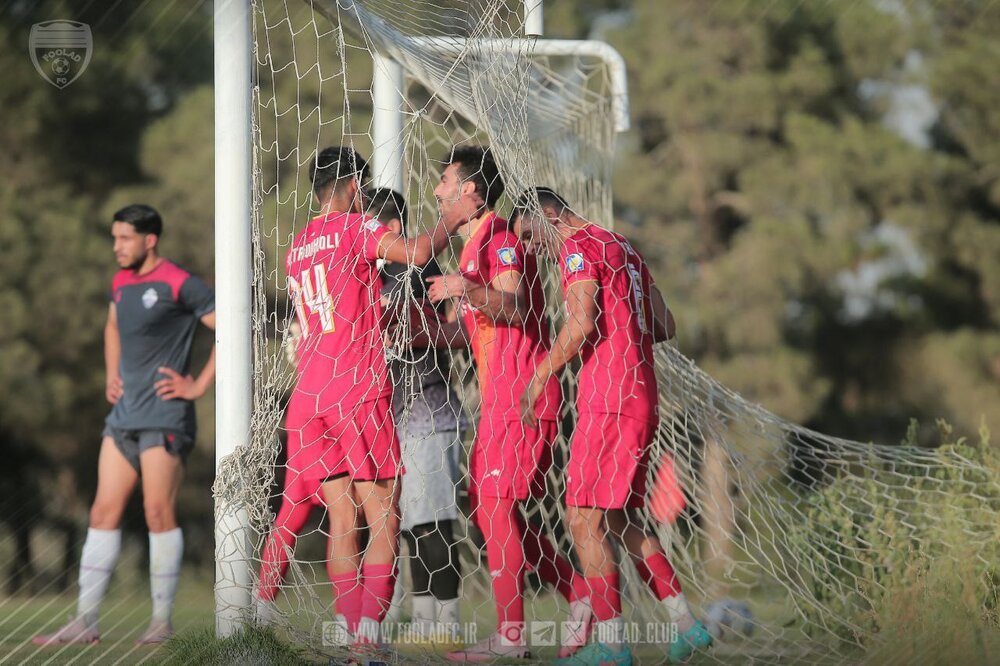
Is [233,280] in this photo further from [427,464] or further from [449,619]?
[449,619]

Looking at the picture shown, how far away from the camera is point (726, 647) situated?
4535 millimetres

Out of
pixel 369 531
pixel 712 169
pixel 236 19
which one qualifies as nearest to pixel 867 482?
pixel 369 531

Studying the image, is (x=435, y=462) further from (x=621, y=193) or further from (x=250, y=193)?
(x=621, y=193)

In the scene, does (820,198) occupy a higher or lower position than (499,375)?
higher

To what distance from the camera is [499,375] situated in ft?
13.9

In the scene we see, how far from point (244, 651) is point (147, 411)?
6.13ft

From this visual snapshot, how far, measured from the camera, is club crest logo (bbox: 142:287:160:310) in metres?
5.34

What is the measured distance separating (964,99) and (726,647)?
9063 mm

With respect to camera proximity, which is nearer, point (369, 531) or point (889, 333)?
point (369, 531)

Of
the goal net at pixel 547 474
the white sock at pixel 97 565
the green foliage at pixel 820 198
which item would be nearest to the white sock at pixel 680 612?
the goal net at pixel 547 474

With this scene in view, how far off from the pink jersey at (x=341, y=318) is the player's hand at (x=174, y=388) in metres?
1.28

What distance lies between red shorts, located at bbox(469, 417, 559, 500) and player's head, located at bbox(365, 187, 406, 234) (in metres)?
0.86

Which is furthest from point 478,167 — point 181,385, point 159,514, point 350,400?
point 159,514

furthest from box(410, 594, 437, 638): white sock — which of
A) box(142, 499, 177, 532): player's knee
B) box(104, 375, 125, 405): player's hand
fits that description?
box(104, 375, 125, 405): player's hand
